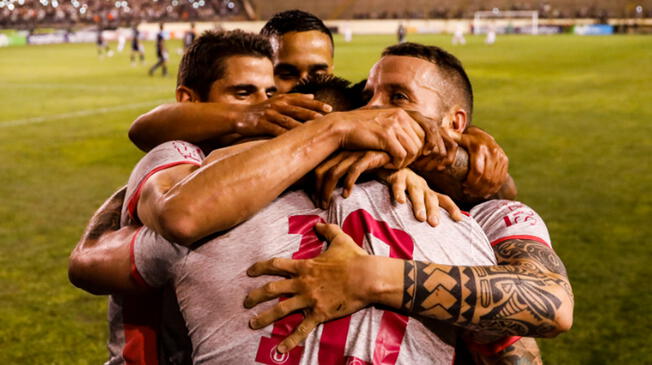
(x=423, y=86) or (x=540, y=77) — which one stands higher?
(x=423, y=86)

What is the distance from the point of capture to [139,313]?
2.36m

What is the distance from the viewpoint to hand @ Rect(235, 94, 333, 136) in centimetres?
238

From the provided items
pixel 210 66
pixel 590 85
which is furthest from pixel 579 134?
pixel 210 66

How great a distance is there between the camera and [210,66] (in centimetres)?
333

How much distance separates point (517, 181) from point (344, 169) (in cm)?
717

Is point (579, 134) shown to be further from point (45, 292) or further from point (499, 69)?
point (499, 69)

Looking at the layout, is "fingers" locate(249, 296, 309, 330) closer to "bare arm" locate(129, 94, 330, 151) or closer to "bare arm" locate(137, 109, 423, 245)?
"bare arm" locate(137, 109, 423, 245)

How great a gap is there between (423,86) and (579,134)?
10187 mm

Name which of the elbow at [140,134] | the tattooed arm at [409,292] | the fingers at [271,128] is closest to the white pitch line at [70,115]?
the elbow at [140,134]

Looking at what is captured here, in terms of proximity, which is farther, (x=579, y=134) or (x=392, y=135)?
(x=579, y=134)

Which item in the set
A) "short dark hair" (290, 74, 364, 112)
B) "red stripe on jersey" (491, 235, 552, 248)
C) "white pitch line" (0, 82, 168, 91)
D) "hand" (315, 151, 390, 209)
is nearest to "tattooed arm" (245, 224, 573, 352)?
"hand" (315, 151, 390, 209)

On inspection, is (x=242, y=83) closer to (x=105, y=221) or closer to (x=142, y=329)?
(x=105, y=221)

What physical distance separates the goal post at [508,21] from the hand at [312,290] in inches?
1909

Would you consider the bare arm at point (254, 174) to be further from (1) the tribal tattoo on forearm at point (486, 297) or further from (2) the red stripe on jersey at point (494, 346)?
(2) the red stripe on jersey at point (494, 346)
